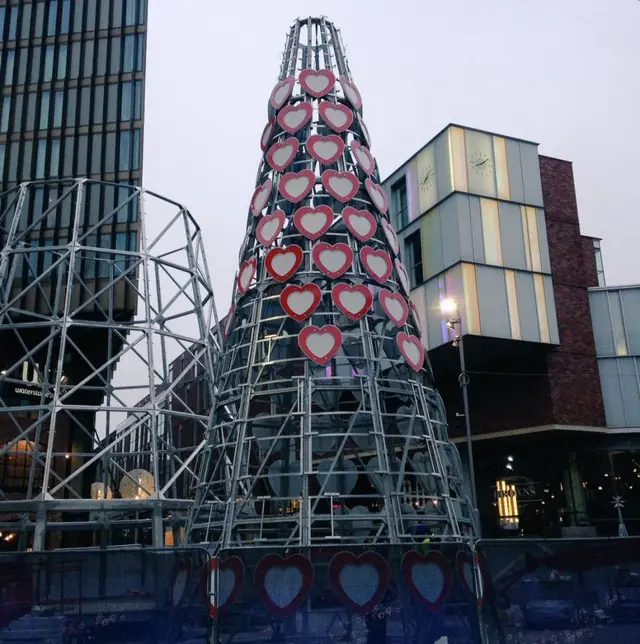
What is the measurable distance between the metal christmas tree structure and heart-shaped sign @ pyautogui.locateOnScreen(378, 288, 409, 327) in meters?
0.03

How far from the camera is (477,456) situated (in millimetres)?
39812

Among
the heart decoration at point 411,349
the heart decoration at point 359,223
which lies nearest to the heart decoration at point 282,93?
the heart decoration at point 359,223

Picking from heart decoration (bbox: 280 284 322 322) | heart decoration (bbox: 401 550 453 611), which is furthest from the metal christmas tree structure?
heart decoration (bbox: 401 550 453 611)

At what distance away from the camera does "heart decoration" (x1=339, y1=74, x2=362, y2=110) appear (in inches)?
683

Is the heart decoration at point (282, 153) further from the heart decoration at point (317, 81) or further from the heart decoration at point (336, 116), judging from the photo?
the heart decoration at point (317, 81)

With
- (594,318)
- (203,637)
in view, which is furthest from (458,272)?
(203,637)

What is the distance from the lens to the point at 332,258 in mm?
15016

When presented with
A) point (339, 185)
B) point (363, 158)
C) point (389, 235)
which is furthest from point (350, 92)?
point (389, 235)

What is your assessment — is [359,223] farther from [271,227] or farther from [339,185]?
[271,227]

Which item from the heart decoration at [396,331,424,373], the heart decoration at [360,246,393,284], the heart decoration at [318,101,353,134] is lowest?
the heart decoration at [396,331,424,373]

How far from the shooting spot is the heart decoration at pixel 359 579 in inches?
415

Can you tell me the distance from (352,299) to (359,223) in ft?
5.98

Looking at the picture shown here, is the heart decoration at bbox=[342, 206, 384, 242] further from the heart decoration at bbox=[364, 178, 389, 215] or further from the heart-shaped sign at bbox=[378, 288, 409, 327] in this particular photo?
the heart-shaped sign at bbox=[378, 288, 409, 327]

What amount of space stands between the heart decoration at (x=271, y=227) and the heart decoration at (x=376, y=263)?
1.78 m
